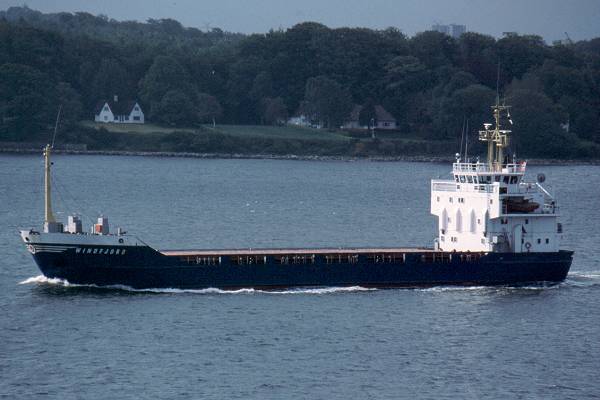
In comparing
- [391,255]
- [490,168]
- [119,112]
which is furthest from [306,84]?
[391,255]

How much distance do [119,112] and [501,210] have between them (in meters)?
117

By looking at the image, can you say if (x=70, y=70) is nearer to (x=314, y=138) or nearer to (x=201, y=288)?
(x=314, y=138)

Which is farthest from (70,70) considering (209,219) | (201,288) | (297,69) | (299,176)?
(201,288)

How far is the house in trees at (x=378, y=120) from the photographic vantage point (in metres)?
176

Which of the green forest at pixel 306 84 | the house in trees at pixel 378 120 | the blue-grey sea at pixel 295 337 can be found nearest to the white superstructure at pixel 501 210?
the blue-grey sea at pixel 295 337

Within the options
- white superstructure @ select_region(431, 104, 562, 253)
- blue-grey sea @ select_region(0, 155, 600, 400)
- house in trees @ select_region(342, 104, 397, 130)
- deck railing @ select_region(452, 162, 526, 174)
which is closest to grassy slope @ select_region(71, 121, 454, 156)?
house in trees @ select_region(342, 104, 397, 130)

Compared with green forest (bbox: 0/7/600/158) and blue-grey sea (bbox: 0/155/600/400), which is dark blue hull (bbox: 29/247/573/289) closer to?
blue-grey sea (bbox: 0/155/600/400)

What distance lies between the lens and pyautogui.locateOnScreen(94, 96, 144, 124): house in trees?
172m

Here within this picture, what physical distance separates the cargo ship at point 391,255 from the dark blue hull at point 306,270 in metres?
0.05

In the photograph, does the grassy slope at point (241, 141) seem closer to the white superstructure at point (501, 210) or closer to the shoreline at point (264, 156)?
the shoreline at point (264, 156)

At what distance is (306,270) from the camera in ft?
195

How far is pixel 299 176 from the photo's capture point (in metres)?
138

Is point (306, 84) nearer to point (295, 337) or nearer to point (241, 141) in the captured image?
point (241, 141)

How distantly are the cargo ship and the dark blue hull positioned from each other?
0.16ft
